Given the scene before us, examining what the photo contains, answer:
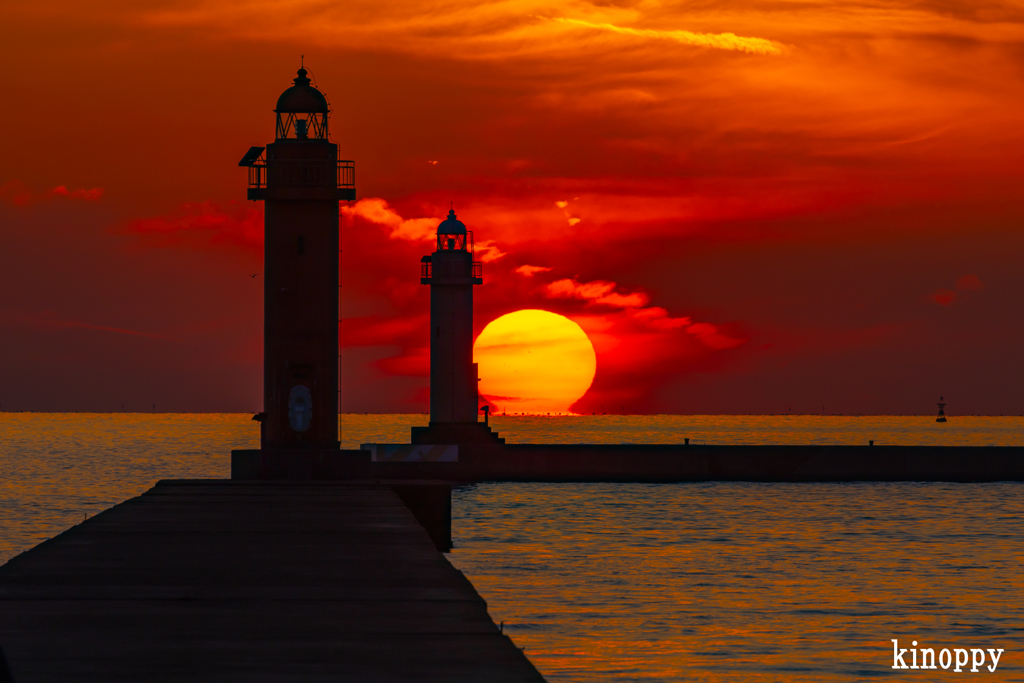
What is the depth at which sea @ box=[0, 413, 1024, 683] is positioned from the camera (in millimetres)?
16391

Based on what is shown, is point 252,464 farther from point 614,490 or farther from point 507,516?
point 614,490

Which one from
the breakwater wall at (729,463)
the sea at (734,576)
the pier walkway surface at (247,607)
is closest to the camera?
the pier walkway surface at (247,607)

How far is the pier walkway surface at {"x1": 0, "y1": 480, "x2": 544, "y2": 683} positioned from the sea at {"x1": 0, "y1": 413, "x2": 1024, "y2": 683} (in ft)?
10.3

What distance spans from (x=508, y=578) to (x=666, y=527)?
11301 millimetres

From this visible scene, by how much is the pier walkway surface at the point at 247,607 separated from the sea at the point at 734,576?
3.14 meters

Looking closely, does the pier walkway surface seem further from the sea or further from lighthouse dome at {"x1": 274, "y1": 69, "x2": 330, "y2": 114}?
lighthouse dome at {"x1": 274, "y1": 69, "x2": 330, "y2": 114}

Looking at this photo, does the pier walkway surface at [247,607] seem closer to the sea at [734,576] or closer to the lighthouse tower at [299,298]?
the sea at [734,576]

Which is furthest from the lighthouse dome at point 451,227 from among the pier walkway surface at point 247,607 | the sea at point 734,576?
the pier walkway surface at point 247,607

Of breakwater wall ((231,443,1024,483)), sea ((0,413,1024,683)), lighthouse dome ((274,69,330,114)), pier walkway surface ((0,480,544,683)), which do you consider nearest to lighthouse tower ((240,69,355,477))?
lighthouse dome ((274,69,330,114))

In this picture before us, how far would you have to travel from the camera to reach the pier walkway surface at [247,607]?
9.12 meters

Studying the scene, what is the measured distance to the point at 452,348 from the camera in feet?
190

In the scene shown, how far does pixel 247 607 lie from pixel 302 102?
22085mm

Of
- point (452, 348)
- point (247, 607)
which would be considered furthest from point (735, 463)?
point (247, 607)

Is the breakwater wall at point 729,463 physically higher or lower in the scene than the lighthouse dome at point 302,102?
lower
